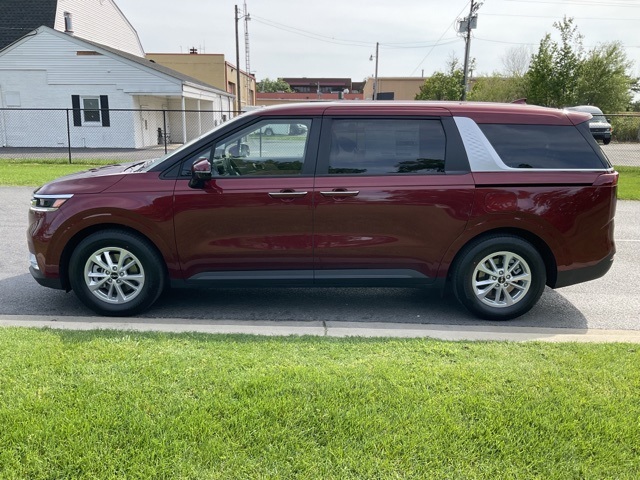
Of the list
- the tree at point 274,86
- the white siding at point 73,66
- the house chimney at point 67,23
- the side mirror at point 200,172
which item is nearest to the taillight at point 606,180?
the side mirror at point 200,172

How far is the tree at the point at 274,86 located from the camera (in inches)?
4011

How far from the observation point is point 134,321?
4527mm

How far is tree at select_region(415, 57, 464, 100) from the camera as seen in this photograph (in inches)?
1487

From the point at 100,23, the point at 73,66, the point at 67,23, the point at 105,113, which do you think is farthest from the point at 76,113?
the point at 100,23

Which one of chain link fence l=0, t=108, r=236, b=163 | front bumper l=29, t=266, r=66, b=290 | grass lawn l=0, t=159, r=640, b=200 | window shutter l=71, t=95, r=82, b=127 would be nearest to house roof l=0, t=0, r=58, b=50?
chain link fence l=0, t=108, r=236, b=163

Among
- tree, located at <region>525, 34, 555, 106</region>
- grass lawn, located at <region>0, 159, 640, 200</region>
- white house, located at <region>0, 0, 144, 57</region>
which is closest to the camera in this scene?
grass lawn, located at <region>0, 159, 640, 200</region>

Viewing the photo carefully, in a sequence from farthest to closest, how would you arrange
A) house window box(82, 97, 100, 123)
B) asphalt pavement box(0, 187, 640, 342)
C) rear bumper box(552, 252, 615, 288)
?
house window box(82, 97, 100, 123) → rear bumper box(552, 252, 615, 288) → asphalt pavement box(0, 187, 640, 342)

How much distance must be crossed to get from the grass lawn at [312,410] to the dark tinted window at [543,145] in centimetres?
171

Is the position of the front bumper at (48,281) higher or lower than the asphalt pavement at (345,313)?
higher

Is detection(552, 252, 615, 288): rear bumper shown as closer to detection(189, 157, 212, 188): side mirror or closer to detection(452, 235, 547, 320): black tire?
detection(452, 235, 547, 320): black tire

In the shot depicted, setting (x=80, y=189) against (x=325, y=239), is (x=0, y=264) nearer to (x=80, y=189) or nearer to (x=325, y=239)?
(x=80, y=189)

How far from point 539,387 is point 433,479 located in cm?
114

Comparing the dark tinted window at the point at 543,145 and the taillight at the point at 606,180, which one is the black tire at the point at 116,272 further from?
the taillight at the point at 606,180

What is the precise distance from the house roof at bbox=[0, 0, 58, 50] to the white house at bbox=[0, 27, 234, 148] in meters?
3.27
